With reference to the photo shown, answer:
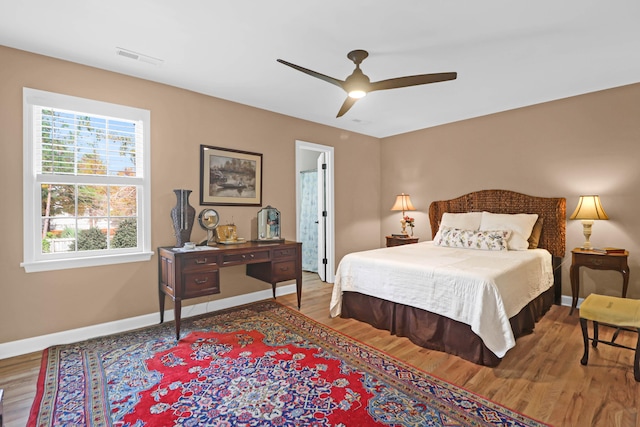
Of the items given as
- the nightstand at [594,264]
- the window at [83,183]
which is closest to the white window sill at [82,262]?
the window at [83,183]

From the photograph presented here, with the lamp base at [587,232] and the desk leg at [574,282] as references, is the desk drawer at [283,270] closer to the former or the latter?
the desk leg at [574,282]

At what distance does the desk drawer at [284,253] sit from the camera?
364cm

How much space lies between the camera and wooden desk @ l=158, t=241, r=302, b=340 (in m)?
2.94

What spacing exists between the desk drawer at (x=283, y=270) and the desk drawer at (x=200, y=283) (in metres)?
0.68

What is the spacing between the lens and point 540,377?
2271mm

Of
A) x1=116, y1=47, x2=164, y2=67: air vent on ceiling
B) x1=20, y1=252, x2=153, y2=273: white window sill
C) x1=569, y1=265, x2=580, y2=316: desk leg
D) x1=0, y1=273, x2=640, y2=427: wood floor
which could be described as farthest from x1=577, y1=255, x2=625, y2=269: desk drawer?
x1=116, y1=47, x2=164, y2=67: air vent on ceiling

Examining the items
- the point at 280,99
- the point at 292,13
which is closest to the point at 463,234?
the point at 280,99

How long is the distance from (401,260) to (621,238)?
8.38 feet

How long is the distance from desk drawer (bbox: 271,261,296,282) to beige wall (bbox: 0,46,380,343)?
0.59 metres

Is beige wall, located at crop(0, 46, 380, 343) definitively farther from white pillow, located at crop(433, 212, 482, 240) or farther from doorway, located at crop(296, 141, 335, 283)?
white pillow, located at crop(433, 212, 482, 240)

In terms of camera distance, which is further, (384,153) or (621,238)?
(384,153)

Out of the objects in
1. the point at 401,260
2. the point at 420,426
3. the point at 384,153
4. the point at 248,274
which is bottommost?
the point at 420,426

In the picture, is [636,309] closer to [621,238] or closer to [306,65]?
[621,238]

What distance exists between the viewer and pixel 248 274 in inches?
159
